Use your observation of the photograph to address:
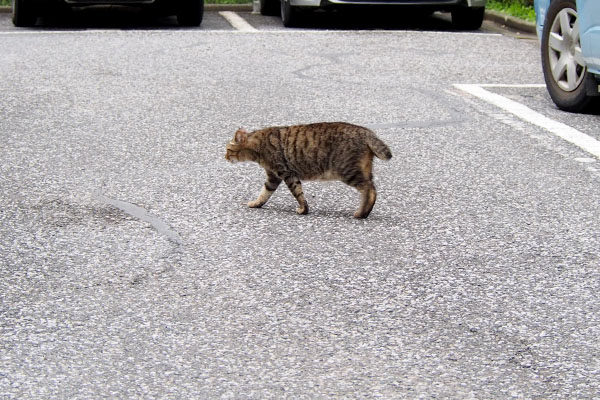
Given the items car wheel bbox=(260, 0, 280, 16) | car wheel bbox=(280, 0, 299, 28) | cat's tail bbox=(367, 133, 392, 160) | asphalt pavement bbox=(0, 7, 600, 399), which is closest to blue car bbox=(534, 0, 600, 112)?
asphalt pavement bbox=(0, 7, 600, 399)

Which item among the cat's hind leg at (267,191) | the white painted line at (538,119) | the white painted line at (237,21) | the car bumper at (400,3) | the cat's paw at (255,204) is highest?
the cat's hind leg at (267,191)

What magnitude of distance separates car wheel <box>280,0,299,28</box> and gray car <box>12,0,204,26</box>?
1.06 m

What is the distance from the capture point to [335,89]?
28.7ft

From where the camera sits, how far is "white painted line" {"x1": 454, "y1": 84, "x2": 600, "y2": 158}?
6.79m

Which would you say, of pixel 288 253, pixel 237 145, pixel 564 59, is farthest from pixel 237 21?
pixel 288 253

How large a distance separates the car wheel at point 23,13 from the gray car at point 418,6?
3154mm

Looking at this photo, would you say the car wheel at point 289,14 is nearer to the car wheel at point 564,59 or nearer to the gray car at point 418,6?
the gray car at point 418,6

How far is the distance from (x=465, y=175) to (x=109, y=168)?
2081mm

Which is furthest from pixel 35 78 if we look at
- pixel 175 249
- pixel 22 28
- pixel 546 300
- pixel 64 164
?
pixel 546 300

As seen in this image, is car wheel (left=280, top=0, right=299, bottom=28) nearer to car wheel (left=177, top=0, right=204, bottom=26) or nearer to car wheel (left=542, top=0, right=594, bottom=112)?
car wheel (left=177, top=0, right=204, bottom=26)

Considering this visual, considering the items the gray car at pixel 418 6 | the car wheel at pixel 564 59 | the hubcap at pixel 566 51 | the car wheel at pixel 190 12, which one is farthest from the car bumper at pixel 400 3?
the hubcap at pixel 566 51

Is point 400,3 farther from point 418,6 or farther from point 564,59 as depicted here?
point 564,59

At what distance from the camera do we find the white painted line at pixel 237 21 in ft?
42.8

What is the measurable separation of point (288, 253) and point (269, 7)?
1072 cm
